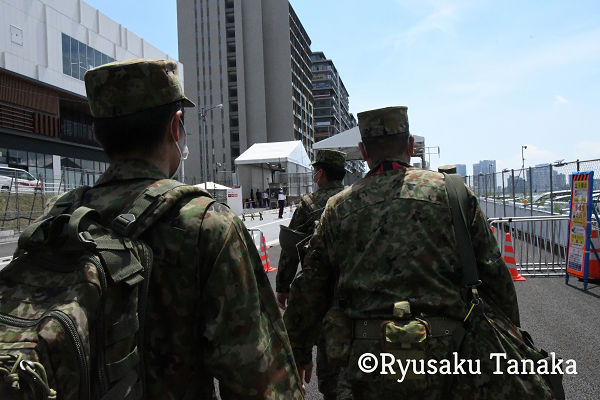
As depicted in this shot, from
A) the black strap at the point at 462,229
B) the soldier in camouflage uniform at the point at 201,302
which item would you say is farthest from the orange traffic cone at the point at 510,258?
the soldier in camouflage uniform at the point at 201,302

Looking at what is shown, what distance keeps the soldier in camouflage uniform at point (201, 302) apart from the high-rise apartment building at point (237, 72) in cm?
7577

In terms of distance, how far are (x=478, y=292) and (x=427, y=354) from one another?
441 mm

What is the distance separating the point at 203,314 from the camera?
1.24 m

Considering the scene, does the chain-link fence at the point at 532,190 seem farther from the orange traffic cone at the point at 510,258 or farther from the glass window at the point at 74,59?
the glass window at the point at 74,59

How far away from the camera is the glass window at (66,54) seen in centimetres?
3344

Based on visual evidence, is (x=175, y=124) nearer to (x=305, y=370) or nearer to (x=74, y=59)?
(x=305, y=370)

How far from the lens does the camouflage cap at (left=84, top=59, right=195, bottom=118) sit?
1353 mm

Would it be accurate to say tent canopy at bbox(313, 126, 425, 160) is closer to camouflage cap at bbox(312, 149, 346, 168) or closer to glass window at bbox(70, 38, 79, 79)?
camouflage cap at bbox(312, 149, 346, 168)

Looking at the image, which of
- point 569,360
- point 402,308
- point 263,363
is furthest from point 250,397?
point 569,360

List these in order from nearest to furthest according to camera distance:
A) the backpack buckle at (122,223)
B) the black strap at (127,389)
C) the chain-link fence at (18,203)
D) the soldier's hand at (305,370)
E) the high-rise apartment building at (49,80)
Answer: the black strap at (127,389) → the backpack buckle at (122,223) → the soldier's hand at (305,370) → the chain-link fence at (18,203) → the high-rise apartment building at (49,80)

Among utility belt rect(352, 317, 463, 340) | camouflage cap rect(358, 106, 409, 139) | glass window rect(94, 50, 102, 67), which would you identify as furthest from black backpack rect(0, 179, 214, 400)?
glass window rect(94, 50, 102, 67)

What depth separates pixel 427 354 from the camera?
1891 mm

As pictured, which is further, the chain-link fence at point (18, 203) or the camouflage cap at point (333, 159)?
the chain-link fence at point (18, 203)

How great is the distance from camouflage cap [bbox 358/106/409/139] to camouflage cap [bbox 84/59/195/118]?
1.34 meters
